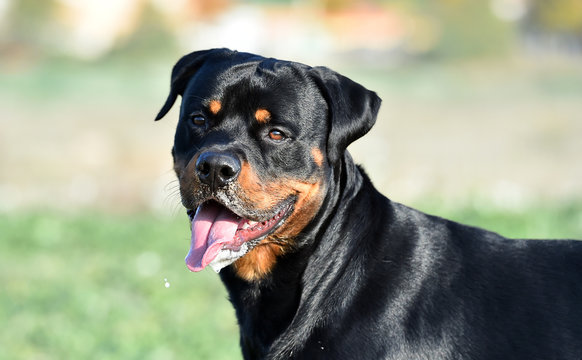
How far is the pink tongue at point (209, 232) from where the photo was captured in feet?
10.4

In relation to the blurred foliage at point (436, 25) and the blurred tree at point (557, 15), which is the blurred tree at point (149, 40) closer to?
the blurred foliage at point (436, 25)

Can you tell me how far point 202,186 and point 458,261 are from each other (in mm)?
1111

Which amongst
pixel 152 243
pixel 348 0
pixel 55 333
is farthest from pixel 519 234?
pixel 348 0

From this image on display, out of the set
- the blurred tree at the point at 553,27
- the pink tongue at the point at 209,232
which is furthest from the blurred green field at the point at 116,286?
the blurred tree at the point at 553,27

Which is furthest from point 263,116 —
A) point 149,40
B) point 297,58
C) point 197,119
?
point 149,40

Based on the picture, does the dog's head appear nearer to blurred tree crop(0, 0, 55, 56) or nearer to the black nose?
the black nose

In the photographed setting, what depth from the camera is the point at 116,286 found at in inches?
271

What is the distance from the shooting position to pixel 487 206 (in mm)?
9477

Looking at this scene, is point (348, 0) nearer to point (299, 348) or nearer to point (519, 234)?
point (519, 234)

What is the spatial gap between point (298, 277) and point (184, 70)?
1.19 m

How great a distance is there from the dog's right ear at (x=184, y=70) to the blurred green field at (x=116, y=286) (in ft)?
6.75

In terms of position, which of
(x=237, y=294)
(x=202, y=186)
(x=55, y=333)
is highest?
(x=202, y=186)

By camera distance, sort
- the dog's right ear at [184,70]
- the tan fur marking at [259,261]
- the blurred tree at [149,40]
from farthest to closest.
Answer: the blurred tree at [149,40], the dog's right ear at [184,70], the tan fur marking at [259,261]

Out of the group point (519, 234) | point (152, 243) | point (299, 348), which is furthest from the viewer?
point (152, 243)
